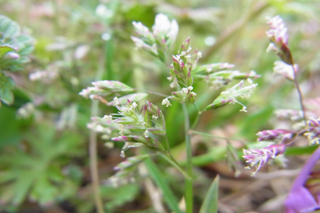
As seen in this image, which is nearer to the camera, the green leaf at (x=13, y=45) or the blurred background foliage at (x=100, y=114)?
the green leaf at (x=13, y=45)

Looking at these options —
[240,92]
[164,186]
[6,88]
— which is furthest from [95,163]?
[240,92]

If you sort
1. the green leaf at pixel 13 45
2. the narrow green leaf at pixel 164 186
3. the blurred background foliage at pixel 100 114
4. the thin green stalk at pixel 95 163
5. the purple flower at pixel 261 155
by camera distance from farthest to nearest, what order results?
the blurred background foliage at pixel 100 114, the thin green stalk at pixel 95 163, the narrow green leaf at pixel 164 186, the green leaf at pixel 13 45, the purple flower at pixel 261 155

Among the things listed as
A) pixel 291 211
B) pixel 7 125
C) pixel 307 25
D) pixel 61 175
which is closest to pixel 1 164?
pixel 7 125

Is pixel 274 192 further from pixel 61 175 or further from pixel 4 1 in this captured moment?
Answer: pixel 4 1

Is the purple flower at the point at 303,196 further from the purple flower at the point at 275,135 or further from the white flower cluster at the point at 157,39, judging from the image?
the white flower cluster at the point at 157,39

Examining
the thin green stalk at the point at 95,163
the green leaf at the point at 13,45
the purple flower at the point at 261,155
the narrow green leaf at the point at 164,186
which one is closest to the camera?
the purple flower at the point at 261,155

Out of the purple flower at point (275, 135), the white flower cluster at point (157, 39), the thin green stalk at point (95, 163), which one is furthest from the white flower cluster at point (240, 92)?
the thin green stalk at point (95, 163)

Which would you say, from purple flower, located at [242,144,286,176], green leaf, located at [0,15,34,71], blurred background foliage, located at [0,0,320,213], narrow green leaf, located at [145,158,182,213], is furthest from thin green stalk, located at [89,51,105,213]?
purple flower, located at [242,144,286,176]

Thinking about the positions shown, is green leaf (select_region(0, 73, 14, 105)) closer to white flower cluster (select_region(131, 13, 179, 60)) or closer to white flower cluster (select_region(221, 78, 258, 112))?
white flower cluster (select_region(131, 13, 179, 60))
